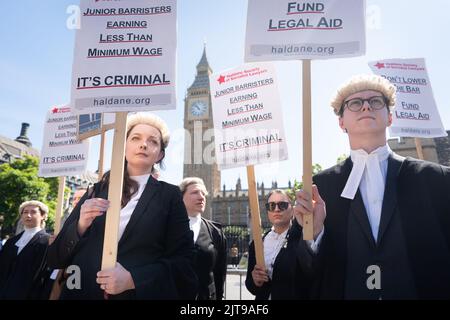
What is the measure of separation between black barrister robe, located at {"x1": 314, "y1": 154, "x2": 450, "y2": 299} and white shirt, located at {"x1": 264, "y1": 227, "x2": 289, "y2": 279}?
123cm

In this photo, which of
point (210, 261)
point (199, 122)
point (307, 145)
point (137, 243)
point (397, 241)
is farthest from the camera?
point (199, 122)

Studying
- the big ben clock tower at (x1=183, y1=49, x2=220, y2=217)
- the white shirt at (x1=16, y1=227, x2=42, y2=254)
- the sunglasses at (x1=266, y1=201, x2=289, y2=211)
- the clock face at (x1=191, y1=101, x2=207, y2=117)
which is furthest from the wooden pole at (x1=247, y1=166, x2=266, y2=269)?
the clock face at (x1=191, y1=101, x2=207, y2=117)

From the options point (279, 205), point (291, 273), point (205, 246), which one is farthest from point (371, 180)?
point (205, 246)

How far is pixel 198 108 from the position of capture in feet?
252

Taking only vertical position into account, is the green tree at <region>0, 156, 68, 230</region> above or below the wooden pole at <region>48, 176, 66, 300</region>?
above

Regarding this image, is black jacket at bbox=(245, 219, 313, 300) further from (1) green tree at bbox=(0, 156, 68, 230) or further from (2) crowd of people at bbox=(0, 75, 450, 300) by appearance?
(1) green tree at bbox=(0, 156, 68, 230)

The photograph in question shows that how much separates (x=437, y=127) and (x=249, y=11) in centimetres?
350

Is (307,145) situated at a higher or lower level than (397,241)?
higher

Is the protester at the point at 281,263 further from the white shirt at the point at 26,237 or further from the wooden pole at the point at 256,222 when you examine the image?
the white shirt at the point at 26,237

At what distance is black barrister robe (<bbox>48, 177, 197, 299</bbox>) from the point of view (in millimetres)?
2066

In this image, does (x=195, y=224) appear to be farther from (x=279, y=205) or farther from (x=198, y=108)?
(x=198, y=108)

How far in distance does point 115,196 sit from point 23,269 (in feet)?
8.93
